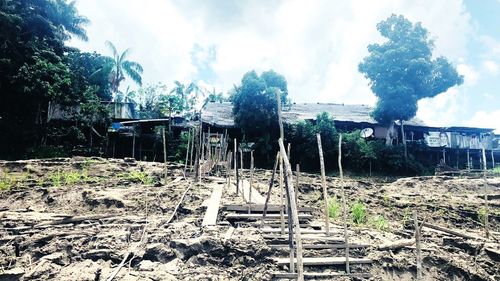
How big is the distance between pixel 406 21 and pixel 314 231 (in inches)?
925

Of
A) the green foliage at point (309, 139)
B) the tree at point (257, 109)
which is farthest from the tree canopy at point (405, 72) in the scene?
the tree at point (257, 109)

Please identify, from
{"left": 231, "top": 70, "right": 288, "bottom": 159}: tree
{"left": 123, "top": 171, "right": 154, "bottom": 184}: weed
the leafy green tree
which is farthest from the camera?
{"left": 231, "top": 70, "right": 288, "bottom": 159}: tree

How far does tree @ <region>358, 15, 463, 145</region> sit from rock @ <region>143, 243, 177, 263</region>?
2234cm

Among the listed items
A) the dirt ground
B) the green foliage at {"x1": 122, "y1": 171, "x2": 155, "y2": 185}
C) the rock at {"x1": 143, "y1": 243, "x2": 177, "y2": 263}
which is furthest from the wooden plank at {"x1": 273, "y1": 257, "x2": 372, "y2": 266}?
the green foliage at {"x1": 122, "y1": 171, "x2": 155, "y2": 185}

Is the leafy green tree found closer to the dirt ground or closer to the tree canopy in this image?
the dirt ground

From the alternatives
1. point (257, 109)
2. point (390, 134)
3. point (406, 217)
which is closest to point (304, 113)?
point (390, 134)

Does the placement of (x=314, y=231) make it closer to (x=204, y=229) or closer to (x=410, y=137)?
(x=204, y=229)

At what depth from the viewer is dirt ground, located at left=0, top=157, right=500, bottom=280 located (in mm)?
4883

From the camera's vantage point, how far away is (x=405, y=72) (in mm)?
24656

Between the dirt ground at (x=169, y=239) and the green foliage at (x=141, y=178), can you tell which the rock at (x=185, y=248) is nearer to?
the dirt ground at (x=169, y=239)

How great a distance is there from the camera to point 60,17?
23125mm

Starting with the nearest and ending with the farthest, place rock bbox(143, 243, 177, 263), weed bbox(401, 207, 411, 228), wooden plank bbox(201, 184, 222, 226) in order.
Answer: rock bbox(143, 243, 177, 263) → wooden plank bbox(201, 184, 222, 226) → weed bbox(401, 207, 411, 228)

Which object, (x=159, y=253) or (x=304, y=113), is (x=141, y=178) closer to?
(x=159, y=253)

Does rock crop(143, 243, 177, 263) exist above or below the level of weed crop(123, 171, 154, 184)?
below
